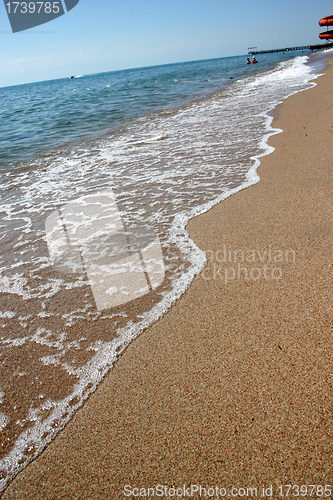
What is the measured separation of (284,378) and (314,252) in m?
1.33

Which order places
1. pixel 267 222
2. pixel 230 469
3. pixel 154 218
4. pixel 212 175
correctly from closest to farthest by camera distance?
1. pixel 230 469
2. pixel 267 222
3. pixel 154 218
4. pixel 212 175

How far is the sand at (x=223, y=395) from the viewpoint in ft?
4.75

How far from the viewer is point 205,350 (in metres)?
2.01

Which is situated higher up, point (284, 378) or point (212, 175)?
point (212, 175)

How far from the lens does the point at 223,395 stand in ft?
5.68

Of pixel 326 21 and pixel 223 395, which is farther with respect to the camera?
pixel 326 21

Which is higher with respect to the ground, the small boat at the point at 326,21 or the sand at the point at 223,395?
the small boat at the point at 326,21

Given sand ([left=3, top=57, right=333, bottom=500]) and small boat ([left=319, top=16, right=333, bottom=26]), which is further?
small boat ([left=319, top=16, right=333, bottom=26])

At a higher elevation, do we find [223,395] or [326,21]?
[326,21]

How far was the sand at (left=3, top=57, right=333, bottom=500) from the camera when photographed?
1447 mm

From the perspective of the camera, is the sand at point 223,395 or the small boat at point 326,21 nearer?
the sand at point 223,395

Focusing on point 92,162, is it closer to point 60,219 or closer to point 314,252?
point 60,219

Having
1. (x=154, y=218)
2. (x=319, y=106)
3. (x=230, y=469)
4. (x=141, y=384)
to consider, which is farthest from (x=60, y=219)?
(x=319, y=106)

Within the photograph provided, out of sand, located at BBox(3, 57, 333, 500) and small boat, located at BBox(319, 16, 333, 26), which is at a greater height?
small boat, located at BBox(319, 16, 333, 26)
